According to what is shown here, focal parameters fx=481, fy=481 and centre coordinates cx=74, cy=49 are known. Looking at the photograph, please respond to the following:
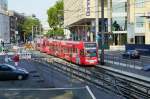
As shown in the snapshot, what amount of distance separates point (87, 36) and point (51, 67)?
65165 mm

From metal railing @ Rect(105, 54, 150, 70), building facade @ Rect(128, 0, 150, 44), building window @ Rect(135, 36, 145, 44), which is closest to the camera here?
metal railing @ Rect(105, 54, 150, 70)

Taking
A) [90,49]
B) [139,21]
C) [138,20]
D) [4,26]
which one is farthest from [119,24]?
[4,26]

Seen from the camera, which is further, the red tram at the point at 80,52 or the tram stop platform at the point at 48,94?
the red tram at the point at 80,52

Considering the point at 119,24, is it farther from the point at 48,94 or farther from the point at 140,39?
the point at 48,94

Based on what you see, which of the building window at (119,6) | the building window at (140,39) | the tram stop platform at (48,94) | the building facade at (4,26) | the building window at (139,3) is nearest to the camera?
the tram stop platform at (48,94)

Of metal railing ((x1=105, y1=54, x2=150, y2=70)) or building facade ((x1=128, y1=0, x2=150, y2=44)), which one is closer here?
metal railing ((x1=105, y1=54, x2=150, y2=70))

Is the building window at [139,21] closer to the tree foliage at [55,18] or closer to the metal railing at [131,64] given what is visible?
the metal railing at [131,64]

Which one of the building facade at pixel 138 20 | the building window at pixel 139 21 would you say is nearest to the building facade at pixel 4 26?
the building facade at pixel 138 20

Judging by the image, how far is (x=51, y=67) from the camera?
164ft

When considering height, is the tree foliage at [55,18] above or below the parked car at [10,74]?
above

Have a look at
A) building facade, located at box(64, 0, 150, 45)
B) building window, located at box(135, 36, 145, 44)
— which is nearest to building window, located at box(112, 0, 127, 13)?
building facade, located at box(64, 0, 150, 45)

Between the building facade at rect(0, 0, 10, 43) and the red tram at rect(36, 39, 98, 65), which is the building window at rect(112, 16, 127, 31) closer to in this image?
the red tram at rect(36, 39, 98, 65)

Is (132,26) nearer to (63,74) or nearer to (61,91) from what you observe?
(63,74)

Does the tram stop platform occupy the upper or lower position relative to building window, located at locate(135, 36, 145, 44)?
lower
